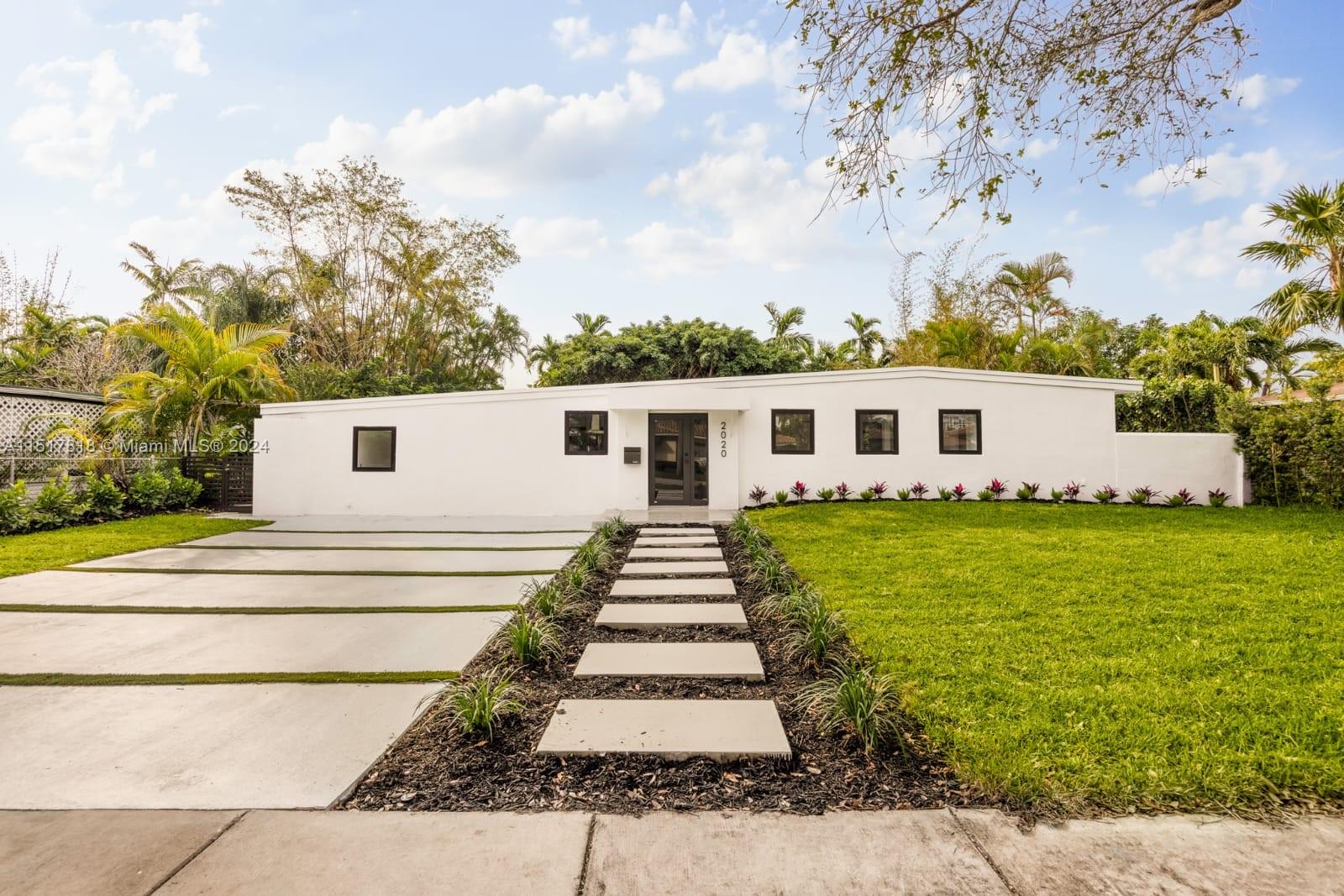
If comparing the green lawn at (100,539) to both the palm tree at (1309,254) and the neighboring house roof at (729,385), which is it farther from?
the palm tree at (1309,254)

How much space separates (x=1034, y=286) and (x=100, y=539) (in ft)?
80.2

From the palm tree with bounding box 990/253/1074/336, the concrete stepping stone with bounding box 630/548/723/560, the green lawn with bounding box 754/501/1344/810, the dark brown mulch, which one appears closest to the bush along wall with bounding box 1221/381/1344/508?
the green lawn with bounding box 754/501/1344/810

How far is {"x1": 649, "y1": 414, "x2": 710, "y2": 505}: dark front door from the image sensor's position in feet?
38.3

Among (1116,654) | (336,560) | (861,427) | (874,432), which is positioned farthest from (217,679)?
(874,432)

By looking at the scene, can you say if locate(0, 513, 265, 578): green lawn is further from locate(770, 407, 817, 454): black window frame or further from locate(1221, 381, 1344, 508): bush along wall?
locate(1221, 381, 1344, 508): bush along wall

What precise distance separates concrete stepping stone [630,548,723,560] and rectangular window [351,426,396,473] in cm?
672

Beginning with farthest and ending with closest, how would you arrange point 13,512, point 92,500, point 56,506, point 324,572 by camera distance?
point 92,500 → point 56,506 → point 13,512 → point 324,572

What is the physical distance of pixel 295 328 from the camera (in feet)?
65.4

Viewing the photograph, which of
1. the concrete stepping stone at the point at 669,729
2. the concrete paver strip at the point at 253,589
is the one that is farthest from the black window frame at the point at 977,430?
the concrete stepping stone at the point at 669,729

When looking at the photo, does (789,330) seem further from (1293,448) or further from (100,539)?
(100,539)

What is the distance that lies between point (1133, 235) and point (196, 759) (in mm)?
10730

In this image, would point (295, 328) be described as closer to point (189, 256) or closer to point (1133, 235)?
point (189, 256)

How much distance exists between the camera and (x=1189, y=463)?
451 inches

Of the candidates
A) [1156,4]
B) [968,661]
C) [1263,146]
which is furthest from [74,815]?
[1263,146]
